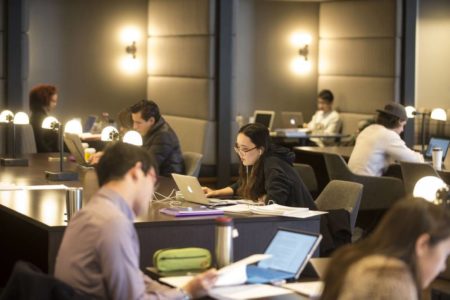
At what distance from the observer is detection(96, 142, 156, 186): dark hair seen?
3662 millimetres

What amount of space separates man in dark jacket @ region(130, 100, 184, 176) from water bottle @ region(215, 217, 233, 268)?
3892 mm

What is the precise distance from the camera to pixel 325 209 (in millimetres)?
6496

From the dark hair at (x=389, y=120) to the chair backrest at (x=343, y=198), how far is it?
233cm

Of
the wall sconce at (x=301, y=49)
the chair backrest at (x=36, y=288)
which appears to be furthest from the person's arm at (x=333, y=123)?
the chair backrest at (x=36, y=288)

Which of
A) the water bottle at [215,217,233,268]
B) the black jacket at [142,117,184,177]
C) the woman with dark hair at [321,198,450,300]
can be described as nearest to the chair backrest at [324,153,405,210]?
the black jacket at [142,117,184,177]

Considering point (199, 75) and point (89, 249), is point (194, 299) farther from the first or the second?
point (199, 75)

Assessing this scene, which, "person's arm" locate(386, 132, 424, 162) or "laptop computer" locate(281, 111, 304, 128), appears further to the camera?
"laptop computer" locate(281, 111, 304, 128)

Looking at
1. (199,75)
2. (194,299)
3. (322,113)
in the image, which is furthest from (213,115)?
(194,299)

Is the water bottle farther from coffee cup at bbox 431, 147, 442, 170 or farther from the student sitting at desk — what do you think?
coffee cup at bbox 431, 147, 442, 170

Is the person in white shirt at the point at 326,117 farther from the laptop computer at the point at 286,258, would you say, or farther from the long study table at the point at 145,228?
the laptop computer at the point at 286,258

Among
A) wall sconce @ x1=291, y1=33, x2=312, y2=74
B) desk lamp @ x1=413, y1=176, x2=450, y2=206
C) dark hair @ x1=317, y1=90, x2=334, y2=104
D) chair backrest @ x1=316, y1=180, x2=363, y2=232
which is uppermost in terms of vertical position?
wall sconce @ x1=291, y1=33, x2=312, y2=74

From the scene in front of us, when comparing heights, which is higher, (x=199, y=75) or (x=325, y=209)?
(x=199, y=75)

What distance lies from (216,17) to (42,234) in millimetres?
5755

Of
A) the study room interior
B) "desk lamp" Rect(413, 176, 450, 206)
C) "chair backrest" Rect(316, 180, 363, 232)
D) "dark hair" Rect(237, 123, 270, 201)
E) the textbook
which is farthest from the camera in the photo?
the study room interior
